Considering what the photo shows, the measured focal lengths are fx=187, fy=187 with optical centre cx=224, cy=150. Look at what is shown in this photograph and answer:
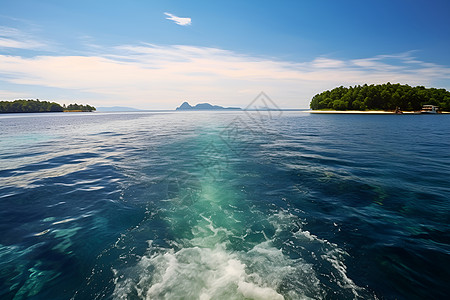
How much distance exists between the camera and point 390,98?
478ft

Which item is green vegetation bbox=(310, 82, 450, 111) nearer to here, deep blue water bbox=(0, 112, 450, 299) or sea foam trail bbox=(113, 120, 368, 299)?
deep blue water bbox=(0, 112, 450, 299)

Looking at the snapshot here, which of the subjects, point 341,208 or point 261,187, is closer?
point 341,208

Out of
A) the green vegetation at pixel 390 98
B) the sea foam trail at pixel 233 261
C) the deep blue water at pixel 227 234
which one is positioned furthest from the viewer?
the green vegetation at pixel 390 98

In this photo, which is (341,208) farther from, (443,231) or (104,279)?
(104,279)

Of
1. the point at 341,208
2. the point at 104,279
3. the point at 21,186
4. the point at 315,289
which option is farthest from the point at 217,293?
the point at 21,186

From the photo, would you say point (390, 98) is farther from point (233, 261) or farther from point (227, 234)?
point (233, 261)

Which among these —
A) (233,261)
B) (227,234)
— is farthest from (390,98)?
(233,261)

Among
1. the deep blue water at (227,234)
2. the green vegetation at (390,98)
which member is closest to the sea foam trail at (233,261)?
the deep blue water at (227,234)

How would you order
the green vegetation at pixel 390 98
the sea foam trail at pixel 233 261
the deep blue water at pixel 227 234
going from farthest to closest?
the green vegetation at pixel 390 98
the deep blue water at pixel 227 234
the sea foam trail at pixel 233 261

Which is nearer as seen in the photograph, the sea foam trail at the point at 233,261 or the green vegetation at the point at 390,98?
the sea foam trail at the point at 233,261

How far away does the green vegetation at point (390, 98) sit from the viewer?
479 ft

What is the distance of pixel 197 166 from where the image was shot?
63.9 feet

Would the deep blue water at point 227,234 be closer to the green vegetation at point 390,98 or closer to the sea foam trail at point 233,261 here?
the sea foam trail at point 233,261

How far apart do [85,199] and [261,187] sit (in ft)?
39.3
